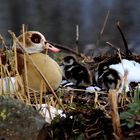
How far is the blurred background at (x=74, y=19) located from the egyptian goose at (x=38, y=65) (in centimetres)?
447

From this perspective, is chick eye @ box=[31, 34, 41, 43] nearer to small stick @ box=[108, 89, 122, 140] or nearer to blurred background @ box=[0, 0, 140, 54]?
small stick @ box=[108, 89, 122, 140]

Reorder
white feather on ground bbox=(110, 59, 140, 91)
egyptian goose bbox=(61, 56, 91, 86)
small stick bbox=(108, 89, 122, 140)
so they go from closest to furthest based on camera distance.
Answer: small stick bbox=(108, 89, 122, 140), white feather on ground bbox=(110, 59, 140, 91), egyptian goose bbox=(61, 56, 91, 86)

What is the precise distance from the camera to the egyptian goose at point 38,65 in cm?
451

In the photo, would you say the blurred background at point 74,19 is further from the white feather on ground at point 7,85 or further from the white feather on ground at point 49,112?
the white feather on ground at point 49,112

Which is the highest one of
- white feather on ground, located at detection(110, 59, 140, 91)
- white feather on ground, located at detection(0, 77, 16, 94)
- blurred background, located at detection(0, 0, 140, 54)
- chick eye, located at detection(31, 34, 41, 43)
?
blurred background, located at detection(0, 0, 140, 54)

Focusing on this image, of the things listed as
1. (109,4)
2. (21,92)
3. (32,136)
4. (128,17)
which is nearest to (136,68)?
(21,92)

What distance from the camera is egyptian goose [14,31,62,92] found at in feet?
14.8

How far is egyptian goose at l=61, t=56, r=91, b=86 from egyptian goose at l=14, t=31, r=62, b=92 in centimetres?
34

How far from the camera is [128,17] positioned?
12273 mm

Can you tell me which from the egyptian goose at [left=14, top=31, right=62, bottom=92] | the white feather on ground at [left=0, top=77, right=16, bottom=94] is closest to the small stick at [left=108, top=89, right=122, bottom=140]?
the white feather on ground at [left=0, top=77, right=16, bottom=94]

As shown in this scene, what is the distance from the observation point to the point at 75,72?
198 inches

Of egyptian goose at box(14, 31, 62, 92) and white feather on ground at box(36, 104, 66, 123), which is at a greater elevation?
egyptian goose at box(14, 31, 62, 92)

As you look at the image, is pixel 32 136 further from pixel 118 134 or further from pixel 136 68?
pixel 136 68

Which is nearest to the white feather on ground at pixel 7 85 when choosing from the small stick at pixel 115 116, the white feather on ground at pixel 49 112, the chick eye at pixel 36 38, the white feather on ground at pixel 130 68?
the white feather on ground at pixel 49 112
